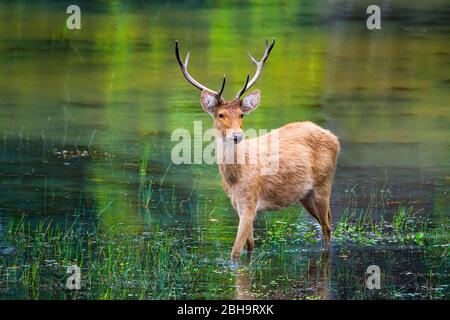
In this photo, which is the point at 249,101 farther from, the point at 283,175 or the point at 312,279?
the point at 312,279

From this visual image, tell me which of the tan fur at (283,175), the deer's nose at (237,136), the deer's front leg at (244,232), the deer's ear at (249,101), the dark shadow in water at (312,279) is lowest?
the dark shadow in water at (312,279)

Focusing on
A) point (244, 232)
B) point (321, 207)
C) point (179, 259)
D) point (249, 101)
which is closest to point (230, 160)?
point (249, 101)

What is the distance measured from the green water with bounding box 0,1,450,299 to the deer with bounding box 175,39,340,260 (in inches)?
17.0

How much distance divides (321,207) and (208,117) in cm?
620

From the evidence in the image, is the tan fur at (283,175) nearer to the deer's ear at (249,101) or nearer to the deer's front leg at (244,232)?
the deer's front leg at (244,232)

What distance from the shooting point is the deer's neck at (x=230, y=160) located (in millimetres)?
11508

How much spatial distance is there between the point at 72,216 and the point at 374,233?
124 inches

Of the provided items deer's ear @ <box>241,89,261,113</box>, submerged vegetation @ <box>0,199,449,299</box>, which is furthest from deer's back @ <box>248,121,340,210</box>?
deer's ear @ <box>241,89,261,113</box>

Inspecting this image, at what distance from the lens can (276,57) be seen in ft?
73.6

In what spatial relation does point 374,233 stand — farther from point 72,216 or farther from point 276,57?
point 276,57

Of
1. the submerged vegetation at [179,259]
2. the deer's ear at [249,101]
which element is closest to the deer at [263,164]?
the deer's ear at [249,101]

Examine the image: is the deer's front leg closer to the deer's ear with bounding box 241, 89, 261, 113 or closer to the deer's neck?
the deer's neck

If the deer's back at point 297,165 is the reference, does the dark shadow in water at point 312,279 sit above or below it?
below

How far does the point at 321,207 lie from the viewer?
12.3 m
